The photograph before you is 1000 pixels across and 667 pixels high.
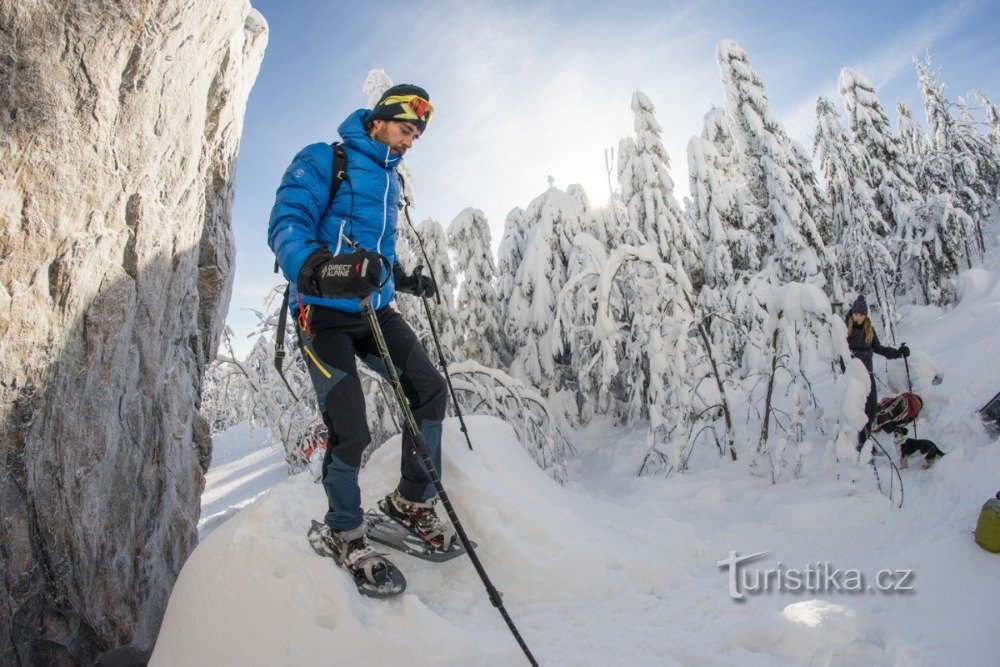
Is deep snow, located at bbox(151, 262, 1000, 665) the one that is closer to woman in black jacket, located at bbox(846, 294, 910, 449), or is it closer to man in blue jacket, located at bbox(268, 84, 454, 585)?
man in blue jacket, located at bbox(268, 84, 454, 585)

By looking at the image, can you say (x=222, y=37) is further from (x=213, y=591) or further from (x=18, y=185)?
(x=213, y=591)

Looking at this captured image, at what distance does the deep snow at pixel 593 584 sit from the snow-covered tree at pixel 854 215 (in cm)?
1538

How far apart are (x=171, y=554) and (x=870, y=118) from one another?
2607 centimetres

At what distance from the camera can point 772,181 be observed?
15375 mm

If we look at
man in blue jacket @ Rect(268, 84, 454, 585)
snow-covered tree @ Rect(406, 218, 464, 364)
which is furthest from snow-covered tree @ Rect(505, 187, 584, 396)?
man in blue jacket @ Rect(268, 84, 454, 585)

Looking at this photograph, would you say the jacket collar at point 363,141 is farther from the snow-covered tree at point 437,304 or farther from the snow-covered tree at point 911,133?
the snow-covered tree at point 911,133

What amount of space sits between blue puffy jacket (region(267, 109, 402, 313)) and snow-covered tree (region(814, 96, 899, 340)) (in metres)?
18.4

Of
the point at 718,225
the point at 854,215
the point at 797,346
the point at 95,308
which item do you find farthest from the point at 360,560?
the point at 854,215

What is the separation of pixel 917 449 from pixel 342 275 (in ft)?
19.7

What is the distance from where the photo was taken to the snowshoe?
2.38 m

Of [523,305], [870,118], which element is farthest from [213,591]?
[870,118]

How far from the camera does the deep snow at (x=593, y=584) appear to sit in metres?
2.14

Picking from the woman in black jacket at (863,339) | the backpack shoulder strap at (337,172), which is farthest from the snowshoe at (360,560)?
the woman in black jacket at (863,339)

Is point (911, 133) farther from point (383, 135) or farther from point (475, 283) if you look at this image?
point (383, 135)
